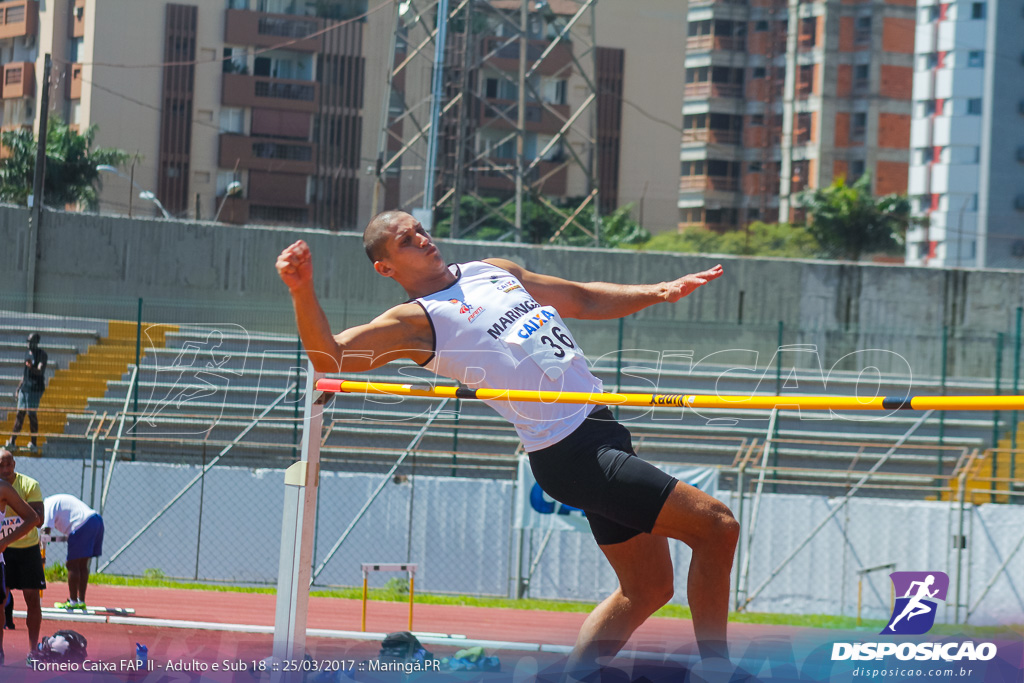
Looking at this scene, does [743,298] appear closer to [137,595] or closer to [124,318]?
[124,318]

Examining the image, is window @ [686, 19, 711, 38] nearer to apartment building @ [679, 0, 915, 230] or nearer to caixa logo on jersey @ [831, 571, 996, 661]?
apartment building @ [679, 0, 915, 230]

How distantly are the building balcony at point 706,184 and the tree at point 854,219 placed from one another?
4.48ft

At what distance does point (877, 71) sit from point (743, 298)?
27.4ft

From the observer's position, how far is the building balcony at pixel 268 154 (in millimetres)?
19297

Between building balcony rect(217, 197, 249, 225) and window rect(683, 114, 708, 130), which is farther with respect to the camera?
window rect(683, 114, 708, 130)

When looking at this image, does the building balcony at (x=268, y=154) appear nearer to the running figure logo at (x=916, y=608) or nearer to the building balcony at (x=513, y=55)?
the building balcony at (x=513, y=55)

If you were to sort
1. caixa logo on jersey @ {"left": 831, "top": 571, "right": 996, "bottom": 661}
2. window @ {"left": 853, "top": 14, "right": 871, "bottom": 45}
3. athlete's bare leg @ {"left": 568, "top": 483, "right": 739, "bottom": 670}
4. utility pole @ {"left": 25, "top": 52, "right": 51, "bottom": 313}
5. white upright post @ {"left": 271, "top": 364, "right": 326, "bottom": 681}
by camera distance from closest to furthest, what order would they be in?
1. athlete's bare leg @ {"left": 568, "top": 483, "right": 739, "bottom": 670}
2. caixa logo on jersey @ {"left": 831, "top": 571, "right": 996, "bottom": 661}
3. white upright post @ {"left": 271, "top": 364, "right": 326, "bottom": 681}
4. utility pole @ {"left": 25, "top": 52, "right": 51, "bottom": 313}
5. window @ {"left": 853, "top": 14, "right": 871, "bottom": 45}

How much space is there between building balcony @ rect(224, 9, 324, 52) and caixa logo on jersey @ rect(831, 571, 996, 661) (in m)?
17.7

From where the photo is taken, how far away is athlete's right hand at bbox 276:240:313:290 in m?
3.31

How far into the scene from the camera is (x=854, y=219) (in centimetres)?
2045

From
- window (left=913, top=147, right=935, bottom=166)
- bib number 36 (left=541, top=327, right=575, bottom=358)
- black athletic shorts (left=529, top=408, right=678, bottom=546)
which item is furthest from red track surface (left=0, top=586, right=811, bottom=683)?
window (left=913, top=147, right=935, bottom=166)

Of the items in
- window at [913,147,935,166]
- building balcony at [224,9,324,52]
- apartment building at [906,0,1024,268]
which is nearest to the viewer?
apartment building at [906,0,1024,268]

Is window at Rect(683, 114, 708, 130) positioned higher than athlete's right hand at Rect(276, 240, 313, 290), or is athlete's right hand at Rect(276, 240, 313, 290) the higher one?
window at Rect(683, 114, 708, 130)

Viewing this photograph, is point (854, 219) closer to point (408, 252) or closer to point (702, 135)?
point (702, 135)
